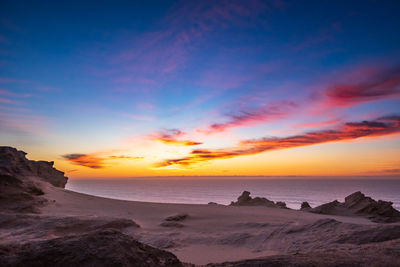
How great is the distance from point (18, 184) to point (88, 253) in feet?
54.9

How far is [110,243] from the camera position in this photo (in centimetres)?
320

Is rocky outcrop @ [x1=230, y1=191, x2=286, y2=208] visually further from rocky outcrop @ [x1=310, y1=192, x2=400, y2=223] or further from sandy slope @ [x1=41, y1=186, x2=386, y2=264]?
sandy slope @ [x1=41, y1=186, x2=386, y2=264]

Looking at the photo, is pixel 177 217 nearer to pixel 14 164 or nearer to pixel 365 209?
pixel 14 164

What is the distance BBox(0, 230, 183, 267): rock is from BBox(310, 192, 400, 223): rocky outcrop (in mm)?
18469

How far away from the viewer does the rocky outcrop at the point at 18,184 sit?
14438 millimetres

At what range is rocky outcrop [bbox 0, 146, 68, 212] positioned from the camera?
47.4 feet

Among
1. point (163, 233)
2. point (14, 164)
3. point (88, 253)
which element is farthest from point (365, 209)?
point (14, 164)

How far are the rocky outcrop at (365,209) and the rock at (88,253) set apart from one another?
60.6 feet

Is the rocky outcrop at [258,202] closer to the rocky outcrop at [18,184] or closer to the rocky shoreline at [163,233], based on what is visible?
the rocky shoreline at [163,233]

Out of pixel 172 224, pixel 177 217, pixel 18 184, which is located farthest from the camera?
pixel 18 184

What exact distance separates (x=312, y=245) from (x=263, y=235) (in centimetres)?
253

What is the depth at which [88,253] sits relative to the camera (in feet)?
9.91

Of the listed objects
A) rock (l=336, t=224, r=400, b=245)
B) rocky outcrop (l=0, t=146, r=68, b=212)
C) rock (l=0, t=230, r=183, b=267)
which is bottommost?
rock (l=336, t=224, r=400, b=245)

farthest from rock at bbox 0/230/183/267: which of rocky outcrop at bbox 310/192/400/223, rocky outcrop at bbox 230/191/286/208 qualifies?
rocky outcrop at bbox 230/191/286/208
